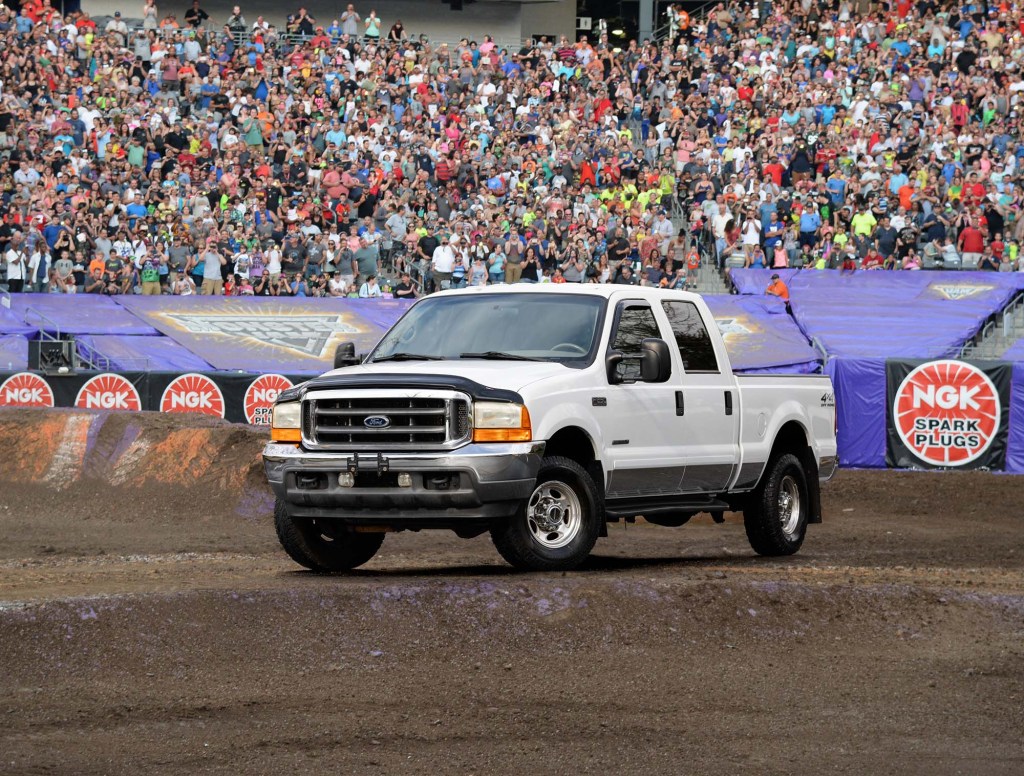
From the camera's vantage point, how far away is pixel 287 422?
1031 centimetres

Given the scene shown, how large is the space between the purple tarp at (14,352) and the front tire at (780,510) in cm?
1498

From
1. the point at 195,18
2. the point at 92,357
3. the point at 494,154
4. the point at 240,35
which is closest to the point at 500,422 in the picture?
the point at 92,357

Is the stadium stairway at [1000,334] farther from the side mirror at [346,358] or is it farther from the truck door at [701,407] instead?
the side mirror at [346,358]

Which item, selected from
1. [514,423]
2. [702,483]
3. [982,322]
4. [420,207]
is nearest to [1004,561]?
[702,483]

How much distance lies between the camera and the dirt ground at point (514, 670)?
261 inches

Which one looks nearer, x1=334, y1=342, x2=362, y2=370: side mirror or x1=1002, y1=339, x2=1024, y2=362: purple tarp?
x1=334, y1=342, x2=362, y2=370: side mirror

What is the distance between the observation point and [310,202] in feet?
96.2

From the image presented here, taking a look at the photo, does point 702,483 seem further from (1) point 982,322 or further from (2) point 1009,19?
(2) point 1009,19

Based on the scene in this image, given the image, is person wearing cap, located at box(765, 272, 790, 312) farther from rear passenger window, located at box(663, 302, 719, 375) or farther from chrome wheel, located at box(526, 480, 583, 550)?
chrome wheel, located at box(526, 480, 583, 550)

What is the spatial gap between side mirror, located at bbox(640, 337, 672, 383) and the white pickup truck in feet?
0.03

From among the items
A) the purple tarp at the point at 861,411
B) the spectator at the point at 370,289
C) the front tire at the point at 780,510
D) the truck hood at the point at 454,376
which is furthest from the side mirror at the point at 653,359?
the spectator at the point at 370,289

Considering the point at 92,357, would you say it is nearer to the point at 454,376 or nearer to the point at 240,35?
the point at 240,35

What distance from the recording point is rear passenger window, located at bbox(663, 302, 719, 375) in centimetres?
1147

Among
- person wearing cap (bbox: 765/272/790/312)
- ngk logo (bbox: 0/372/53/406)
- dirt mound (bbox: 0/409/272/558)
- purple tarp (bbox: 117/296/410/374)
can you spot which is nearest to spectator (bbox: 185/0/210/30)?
purple tarp (bbox: 117/296/410/374)
